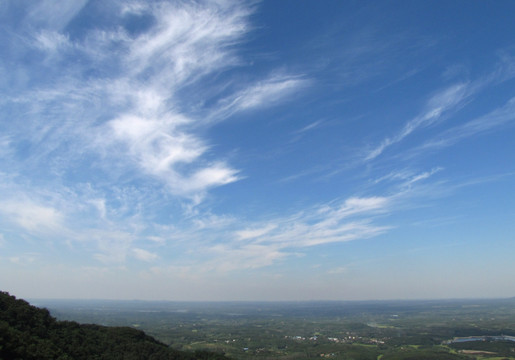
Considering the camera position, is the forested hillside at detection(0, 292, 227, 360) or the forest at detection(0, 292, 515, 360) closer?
the forested hillside at detection(0, 292, 227, 360)

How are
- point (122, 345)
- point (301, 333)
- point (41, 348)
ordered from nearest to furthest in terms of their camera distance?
point (41, 348)
point (122, 345)
point (301, 333)

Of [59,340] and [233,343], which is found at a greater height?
[59,340]

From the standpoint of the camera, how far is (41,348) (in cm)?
3791

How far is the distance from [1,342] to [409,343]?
13575 cm

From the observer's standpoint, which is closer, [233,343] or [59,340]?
[59,340]

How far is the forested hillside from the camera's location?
118ft

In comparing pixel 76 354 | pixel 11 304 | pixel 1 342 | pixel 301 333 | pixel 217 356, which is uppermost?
pixel 11 304

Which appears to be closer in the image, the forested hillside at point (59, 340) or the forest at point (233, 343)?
the forested hillside at point (59, 340)

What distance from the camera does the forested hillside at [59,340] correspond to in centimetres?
3609

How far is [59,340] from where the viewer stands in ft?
150

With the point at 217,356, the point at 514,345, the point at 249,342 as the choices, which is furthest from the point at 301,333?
the point at 217,356

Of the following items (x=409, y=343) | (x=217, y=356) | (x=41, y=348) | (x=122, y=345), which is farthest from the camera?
(x=409, y=343)

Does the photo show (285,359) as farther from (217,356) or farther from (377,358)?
(217,356)

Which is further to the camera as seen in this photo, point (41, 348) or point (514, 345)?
point (514, 345)
